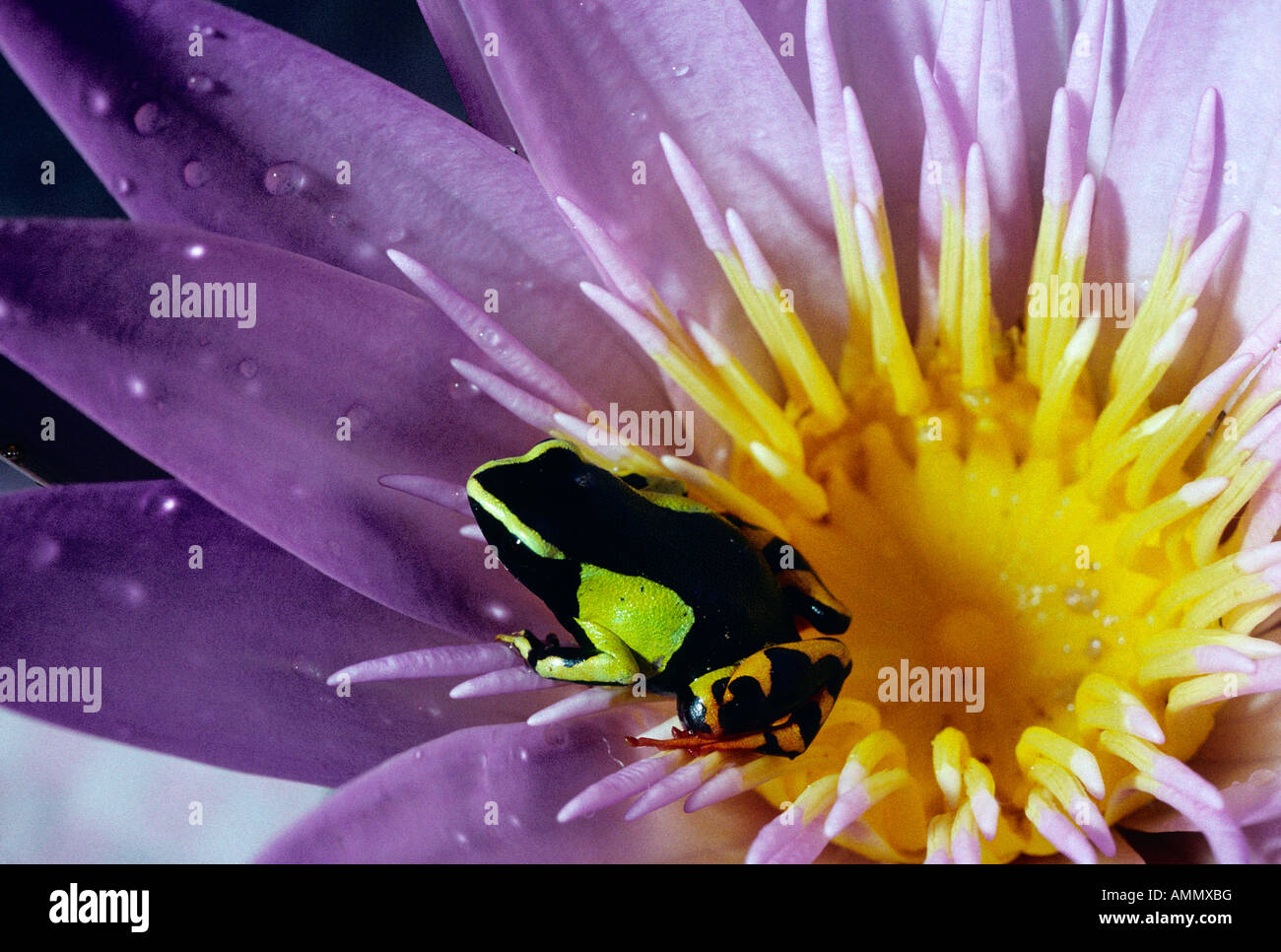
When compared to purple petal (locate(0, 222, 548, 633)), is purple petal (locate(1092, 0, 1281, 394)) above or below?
above

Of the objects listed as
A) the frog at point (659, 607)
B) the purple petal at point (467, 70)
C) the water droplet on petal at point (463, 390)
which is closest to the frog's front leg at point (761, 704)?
the frog at point (659, 607)

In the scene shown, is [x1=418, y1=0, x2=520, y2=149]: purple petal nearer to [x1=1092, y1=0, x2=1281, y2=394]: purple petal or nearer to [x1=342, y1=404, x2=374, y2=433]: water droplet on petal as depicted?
[x1=342, y1=404, x2=374, y2=433]: water droplet on petal

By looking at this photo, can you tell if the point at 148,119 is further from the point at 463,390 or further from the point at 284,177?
the point at 463,390

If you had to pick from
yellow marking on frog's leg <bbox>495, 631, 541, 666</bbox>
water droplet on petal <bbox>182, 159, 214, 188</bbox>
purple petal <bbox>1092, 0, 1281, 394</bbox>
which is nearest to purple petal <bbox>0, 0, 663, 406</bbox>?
water droplet on petal <bbox>182, 159, 214, 188</bbox>

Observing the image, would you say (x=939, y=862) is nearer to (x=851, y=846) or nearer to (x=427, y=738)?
(x=851, y=846)

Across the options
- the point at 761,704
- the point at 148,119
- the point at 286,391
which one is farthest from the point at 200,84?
the point at 761,704

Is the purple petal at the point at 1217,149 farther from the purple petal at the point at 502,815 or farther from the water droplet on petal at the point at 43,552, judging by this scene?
the water droplet on petal at the point at 43,552
